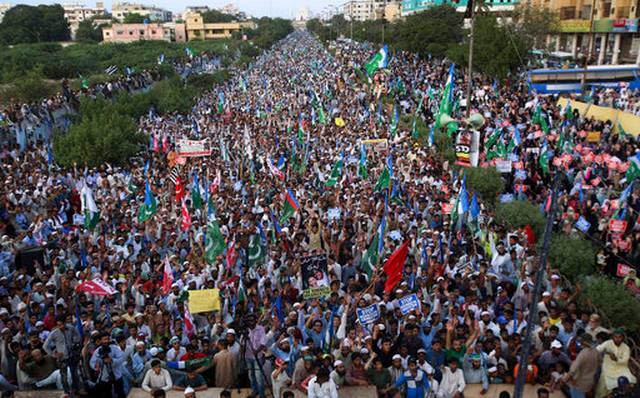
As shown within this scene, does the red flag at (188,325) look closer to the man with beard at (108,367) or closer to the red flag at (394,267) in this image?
the man with beard at (108,367)

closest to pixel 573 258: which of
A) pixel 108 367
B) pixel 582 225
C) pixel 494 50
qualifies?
pixel 582 225

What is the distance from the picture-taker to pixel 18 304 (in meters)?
8.35

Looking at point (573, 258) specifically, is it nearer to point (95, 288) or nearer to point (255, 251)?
point (255, 251)

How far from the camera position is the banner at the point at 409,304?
25.4ft

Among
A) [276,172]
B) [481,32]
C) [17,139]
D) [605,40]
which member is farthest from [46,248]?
[605,40]

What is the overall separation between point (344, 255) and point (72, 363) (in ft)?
17.0

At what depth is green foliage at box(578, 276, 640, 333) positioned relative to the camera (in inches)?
340

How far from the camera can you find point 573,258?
1045cm

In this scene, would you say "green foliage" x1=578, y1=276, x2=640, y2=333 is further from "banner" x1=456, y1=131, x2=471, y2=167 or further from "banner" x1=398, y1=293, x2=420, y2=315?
"banner" x1=456, y1=131, x2=471, y2=167

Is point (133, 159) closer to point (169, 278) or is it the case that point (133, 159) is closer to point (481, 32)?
point (169, 278)

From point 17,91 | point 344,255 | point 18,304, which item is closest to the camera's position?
point 18,304

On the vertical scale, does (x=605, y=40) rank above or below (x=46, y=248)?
above

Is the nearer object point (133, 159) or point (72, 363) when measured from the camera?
point (72, 363)

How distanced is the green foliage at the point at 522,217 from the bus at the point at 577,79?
16.6m
